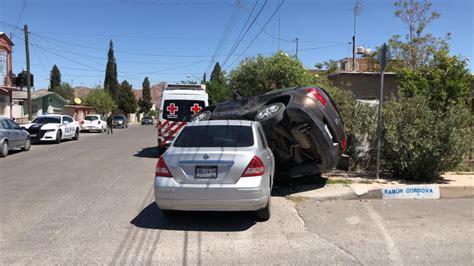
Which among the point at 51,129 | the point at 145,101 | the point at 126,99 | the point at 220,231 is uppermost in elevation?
the point at 145,101

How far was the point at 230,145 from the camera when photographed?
21.6ft

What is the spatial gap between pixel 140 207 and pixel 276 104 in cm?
324

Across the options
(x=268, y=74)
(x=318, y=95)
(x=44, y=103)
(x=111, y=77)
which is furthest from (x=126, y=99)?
(x=318, y=95)

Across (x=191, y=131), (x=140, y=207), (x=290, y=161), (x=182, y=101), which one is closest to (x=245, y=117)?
(x=290, y=161)

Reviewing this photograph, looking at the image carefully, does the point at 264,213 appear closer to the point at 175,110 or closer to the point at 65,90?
the point at 175,110

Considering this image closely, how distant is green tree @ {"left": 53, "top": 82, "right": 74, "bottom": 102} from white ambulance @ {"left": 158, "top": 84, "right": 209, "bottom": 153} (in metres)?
77.6

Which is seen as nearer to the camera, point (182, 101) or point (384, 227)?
point (384, 227)

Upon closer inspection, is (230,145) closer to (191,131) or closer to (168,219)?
(191,131)

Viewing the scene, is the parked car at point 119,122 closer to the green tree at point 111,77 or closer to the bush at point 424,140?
the green tree at point 111,77

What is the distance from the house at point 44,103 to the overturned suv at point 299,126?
4110 centimetres

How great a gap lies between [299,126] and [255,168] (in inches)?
96.5

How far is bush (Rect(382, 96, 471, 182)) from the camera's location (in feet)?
30.1

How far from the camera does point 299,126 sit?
838 centimetres

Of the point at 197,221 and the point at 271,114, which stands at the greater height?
the point at 271,114
